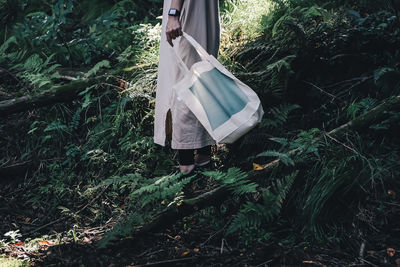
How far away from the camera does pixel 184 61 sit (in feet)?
9.57

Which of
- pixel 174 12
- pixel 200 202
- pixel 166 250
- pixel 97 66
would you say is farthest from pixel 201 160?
pixel 97 66

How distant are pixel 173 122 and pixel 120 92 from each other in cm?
124

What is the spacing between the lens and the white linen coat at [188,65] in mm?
2867

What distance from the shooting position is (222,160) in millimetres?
3406

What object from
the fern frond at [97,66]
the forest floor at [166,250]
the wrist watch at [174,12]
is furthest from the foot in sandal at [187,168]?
the fern frond at [97,66]

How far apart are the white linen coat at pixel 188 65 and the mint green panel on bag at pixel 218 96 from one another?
1.59 ft

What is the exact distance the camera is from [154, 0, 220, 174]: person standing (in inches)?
111

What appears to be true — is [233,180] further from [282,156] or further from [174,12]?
[174,12]

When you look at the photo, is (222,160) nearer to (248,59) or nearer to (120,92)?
(248,59)

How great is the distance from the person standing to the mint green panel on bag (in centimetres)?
46

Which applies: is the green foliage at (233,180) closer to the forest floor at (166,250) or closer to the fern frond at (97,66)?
the forest floor at (166,250)

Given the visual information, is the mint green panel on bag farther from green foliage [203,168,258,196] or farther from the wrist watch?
the wrist watch

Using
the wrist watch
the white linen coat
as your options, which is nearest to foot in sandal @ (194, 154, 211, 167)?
the white linen coat

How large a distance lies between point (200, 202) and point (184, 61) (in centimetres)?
108
